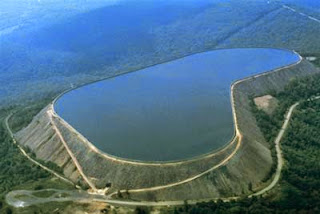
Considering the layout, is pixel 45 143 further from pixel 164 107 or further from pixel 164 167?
pixel 164 167

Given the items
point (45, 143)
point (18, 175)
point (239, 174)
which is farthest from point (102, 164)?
point (239, 174)

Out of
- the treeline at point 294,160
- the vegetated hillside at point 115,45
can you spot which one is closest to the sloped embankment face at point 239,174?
the treeline at point 294,160

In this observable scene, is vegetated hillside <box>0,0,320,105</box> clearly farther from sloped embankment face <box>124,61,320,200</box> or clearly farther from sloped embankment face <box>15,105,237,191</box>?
sloped embankment face <box>124,61,320,200</box>

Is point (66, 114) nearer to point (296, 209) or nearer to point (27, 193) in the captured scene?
point (27, 193)

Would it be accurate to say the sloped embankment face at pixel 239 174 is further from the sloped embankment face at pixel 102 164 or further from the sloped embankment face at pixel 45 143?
the sloped embankment face at pixel 45 143

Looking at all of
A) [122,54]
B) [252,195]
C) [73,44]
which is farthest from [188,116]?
[73,44]

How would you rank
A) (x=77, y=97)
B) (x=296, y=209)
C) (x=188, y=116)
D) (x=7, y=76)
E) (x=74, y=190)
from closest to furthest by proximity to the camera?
1. (x=296, y=209)
2. (x=74, y=190)
3. (x=188, y=116)
4. (x=77, y=97)
5. (x=7, y=76)

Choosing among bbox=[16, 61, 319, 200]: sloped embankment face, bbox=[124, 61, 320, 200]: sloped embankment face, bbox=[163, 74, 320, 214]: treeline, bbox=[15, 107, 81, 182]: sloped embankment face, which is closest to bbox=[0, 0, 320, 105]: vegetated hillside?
bbox=[15, 107, 81, 182]: sloped embankment face
